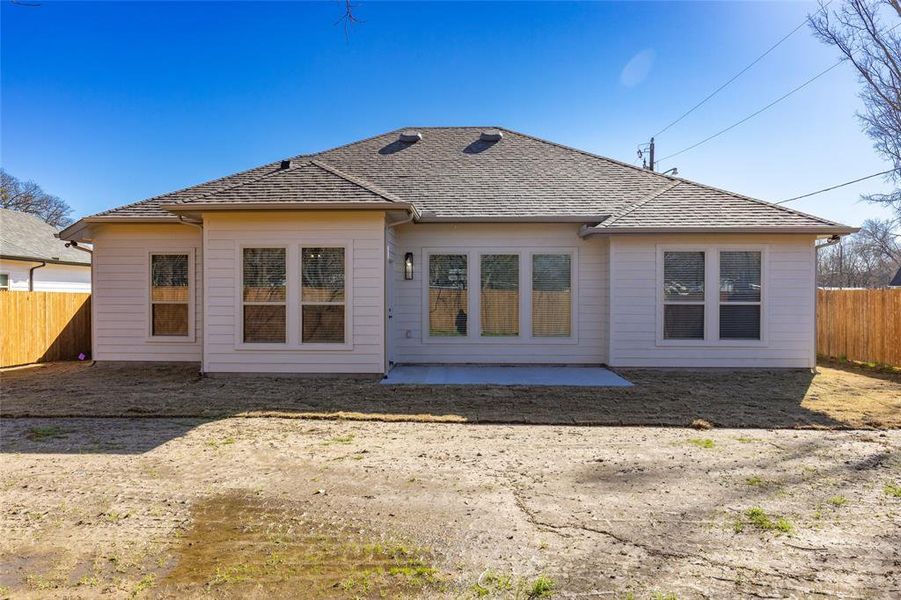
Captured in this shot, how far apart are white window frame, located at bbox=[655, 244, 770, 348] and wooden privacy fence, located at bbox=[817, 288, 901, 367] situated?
359 centimetres

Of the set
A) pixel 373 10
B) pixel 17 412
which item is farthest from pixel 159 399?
pixel 373 10

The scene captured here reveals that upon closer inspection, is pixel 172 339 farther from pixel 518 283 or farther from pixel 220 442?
pixel 518 283

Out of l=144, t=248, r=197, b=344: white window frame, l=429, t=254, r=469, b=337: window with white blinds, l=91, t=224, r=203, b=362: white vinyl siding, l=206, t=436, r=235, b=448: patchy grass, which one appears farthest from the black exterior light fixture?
l=206, t=436, r=235, b=448: patchy grass

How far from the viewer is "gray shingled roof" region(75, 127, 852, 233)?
28.9 feet

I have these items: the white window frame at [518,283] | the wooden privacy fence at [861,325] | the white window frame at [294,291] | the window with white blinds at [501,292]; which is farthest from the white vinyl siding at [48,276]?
the wooden privacy fence at [861,325]

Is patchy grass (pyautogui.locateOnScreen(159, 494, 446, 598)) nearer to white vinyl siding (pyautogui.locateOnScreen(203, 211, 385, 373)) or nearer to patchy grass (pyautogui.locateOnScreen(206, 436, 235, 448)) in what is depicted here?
patchy grass (pyautogui.locateOnScreen(206, 436, 235, 448))

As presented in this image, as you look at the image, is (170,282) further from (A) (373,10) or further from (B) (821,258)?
(B) (821,258)

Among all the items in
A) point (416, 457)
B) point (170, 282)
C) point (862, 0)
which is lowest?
point (416, 457)

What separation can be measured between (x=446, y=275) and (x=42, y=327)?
952 cm

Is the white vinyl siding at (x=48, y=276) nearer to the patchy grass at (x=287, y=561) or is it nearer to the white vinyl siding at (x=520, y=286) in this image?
the white vinyl siding at (x=520, y=286)

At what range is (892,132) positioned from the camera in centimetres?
1282

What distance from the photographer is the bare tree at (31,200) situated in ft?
104

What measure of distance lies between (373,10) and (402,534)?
16.0ft

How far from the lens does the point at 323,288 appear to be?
8336 mm
